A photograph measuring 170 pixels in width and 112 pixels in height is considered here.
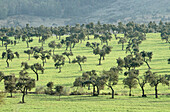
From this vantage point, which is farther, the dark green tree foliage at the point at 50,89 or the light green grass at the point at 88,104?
the dark green tree foliage at the point at 50,89

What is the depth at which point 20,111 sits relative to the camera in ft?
254

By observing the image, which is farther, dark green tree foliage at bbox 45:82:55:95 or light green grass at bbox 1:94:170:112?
dark green tree foliage at bbox 45:82:55:95

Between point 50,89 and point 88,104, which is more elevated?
point 50,89

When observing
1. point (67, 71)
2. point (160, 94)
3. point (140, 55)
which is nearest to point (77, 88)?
A: point (160, 94)

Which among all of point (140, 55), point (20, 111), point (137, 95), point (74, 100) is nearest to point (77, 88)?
point (74, 100)

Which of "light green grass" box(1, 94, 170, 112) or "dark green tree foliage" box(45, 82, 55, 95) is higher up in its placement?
"dark green tree foliage" box(45, 82, 55, 95)

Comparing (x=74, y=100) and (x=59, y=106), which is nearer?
(x=59, y=106)

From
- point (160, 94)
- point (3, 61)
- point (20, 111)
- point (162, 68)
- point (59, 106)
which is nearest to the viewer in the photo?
point (20, 111)

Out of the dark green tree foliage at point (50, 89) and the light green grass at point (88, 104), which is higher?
the dark green tree foliage at point (50, 89)

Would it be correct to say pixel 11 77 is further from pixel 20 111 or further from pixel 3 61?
pixel 3 61

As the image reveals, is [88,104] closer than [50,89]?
Yes

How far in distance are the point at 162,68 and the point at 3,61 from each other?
9762 centimetres

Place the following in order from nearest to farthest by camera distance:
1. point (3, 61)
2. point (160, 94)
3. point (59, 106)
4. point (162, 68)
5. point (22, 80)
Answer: point (59, 106)
point (22, 80)
point (160, 94)
point (162, 68)
point (3, 61)

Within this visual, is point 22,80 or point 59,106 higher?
point 22,80
